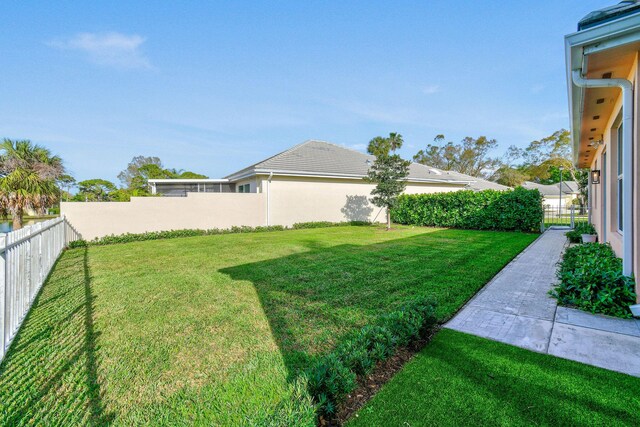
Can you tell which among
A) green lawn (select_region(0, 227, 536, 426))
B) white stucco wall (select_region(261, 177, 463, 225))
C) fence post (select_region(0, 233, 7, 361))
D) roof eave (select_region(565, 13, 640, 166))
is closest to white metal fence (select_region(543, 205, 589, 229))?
white stucco wall (select_region(261, 177, 463, 225))

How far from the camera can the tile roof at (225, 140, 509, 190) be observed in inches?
604

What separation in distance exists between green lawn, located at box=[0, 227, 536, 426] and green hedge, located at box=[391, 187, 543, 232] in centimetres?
705

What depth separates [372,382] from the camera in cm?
247

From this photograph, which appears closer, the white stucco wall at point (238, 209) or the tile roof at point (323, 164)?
the white stucco wall at point (238, 209)

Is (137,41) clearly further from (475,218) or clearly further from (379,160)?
(475,218)

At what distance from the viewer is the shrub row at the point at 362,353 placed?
6.93 ft

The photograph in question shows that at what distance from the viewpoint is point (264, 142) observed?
23.3 meters

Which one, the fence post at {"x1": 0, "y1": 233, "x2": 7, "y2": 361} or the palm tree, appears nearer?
the fence post at {"x1": 0, "y1": 233, "x2": 7, "y2": 361}

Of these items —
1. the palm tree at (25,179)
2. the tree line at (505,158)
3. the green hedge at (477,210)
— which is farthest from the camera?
the tree line at (505,158)

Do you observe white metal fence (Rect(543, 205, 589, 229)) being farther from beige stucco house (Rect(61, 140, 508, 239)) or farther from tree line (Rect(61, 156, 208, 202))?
tree line (Rect(61, 156, 208, 202))

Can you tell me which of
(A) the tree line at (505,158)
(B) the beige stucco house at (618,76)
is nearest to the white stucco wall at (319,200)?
(B) the beige stucco house at (618,76)

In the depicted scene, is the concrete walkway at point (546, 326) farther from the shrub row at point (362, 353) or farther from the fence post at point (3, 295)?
the fence post at point (3, 295)

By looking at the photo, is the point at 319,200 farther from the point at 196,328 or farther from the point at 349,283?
the point at 196,328

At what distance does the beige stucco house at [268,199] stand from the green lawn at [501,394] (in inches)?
504
